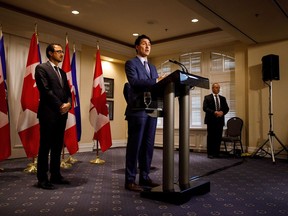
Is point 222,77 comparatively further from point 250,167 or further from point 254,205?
point 254,205

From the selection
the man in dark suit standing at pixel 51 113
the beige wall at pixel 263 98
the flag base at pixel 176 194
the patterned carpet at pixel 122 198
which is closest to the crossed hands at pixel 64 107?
the man in dark suit standing at pixel 51 113

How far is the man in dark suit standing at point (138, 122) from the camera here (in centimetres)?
231

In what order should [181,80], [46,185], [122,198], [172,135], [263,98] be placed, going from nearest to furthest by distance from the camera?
[181,80] → [172,135] → [122,198] → [46,185] → [263,98]

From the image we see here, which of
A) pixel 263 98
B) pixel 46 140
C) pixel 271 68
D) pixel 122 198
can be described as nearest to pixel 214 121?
pixel 263 98

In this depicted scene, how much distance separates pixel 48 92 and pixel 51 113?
21 centimetres

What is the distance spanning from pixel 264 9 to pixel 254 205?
10.6 feet

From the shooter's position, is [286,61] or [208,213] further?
[286,61]

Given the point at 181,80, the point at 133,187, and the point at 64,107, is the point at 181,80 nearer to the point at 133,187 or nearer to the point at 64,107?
the point at 133,187

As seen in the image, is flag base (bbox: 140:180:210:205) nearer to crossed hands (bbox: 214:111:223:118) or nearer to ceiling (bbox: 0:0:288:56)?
ceiling (bbox: 0:0:288:56)

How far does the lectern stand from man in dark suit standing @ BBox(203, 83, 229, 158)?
11.0ft

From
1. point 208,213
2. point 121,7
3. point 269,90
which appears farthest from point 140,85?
point 269,90

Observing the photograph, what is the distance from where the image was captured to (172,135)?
78.6 inches

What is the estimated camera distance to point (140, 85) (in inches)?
86.8

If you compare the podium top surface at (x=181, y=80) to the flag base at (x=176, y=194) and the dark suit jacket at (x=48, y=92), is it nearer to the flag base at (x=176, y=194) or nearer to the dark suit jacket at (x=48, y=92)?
the flag base at (x=176, y=194)
